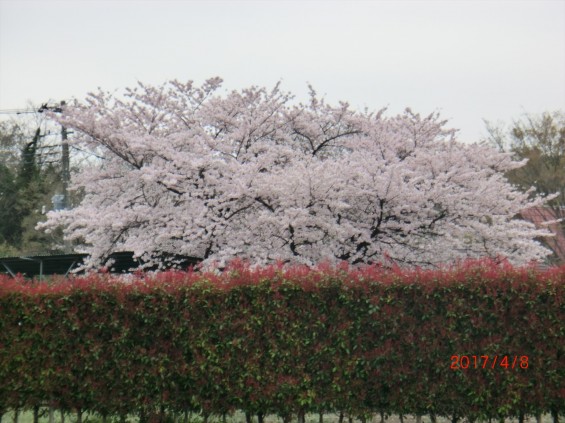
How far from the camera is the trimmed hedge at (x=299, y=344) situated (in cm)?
755

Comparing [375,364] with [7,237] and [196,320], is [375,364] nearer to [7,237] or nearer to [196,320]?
[196,320]

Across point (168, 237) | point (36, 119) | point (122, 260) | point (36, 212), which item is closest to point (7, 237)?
point (36, 212)

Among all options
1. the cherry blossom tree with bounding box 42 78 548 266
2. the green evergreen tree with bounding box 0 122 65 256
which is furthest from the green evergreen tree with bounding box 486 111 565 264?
the green evergreen tree with bounding box 0 122 65 256

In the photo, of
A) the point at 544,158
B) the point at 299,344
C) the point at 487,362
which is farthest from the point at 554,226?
the point at 299,344

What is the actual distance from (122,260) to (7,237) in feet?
88.8

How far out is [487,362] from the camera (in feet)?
24.8

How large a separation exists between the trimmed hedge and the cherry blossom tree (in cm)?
424

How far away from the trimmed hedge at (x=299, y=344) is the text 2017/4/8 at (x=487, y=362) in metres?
0.01

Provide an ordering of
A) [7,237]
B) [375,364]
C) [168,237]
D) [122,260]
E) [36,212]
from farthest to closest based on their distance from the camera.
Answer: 1. [7,237]
2. [36,212]
3. [122,260]
4. [168,237]
5. [375,364]

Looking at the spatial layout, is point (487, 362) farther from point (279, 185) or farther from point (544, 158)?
point (544, 158)

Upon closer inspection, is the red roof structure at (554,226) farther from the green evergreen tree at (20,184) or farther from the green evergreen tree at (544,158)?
the green evergreen tree at (20,184)

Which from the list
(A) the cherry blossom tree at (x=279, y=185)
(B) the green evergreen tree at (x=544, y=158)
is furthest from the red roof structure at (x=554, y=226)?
(A) the cherry blossom tree at (x=279, y=185)

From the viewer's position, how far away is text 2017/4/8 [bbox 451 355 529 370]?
757cm

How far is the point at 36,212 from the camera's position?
123 ft
